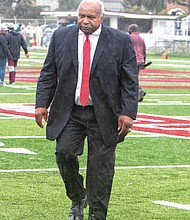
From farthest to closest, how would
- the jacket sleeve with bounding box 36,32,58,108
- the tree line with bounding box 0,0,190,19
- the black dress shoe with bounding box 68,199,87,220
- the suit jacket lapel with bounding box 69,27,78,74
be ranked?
the tree line with bounding box 0,0,190,19, the black dress shoe with bounding box 68,199,87,220, the jacket sleeve with bounding box 36,32,58,108, the suit jacket lapel with bounding box 69,27,78,74

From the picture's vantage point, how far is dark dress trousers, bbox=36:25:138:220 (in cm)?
803

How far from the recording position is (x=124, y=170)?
11.7 m

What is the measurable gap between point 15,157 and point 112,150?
4.67 meters

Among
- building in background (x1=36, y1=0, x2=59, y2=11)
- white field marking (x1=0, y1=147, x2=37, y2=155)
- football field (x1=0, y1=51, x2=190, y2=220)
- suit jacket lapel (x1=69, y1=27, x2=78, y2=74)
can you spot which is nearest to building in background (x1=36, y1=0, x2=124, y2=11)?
building in background (x1=36, y1=0, x2=59, y2=11)

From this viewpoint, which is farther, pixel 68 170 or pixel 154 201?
pixel 154 201

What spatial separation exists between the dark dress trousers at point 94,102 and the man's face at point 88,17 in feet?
0.48

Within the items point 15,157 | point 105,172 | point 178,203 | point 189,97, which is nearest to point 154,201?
point 178,203

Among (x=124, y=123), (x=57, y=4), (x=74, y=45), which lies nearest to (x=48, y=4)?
(x=57, y=4)

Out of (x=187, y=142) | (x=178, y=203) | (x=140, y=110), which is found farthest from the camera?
(x=140, y=110)

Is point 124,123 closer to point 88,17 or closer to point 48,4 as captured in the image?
point 88,17

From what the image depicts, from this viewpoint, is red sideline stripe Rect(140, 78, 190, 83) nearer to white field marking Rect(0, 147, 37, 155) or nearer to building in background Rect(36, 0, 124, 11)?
white field marking Rect(0, 147, 37, 155)

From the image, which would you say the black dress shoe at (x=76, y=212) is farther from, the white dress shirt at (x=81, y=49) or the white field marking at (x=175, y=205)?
the white field marking at (x=175, y=205)

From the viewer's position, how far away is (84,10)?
7.97 m

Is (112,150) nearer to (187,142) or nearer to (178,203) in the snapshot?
(178,203)
